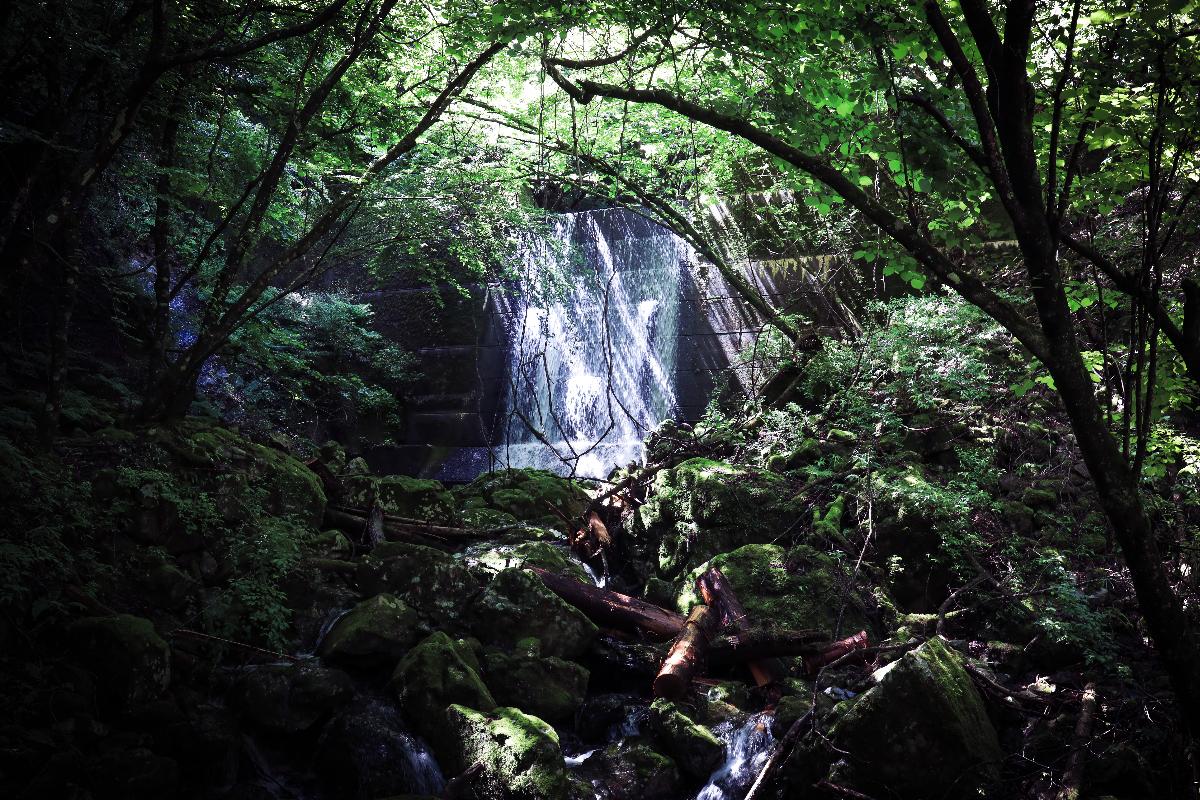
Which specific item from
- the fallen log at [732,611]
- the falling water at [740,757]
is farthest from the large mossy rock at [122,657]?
the fallen log at [732,611]

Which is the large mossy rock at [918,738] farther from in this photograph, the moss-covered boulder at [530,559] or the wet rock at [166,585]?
the wet rock at [166,585]

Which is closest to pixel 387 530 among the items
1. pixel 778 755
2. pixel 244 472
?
pixel 244 472

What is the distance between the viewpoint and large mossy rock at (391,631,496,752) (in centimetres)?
432

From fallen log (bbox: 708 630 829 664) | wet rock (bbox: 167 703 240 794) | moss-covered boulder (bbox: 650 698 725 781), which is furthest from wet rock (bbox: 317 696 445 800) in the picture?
fallen log (bbox: 708 630 829 664)

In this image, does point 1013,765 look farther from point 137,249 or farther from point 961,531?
point 137,249

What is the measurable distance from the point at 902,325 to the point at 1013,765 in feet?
16.3

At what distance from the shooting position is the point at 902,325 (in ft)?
25.2

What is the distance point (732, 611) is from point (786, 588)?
51 centimetres

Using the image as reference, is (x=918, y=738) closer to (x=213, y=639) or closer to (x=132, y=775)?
(x=132, y=775)

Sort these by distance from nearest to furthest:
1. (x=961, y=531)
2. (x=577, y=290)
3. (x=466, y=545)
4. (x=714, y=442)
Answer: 1. (x=961, y=531)
2. (x=466, y=545)
3. (x=714, y=442)
4. (x=577, y=290)

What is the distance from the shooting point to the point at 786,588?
5.63 m

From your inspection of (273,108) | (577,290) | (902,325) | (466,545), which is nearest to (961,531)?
(902,325)

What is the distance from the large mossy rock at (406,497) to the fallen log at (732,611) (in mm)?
3511

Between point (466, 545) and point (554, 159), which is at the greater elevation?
point (554, 159)
